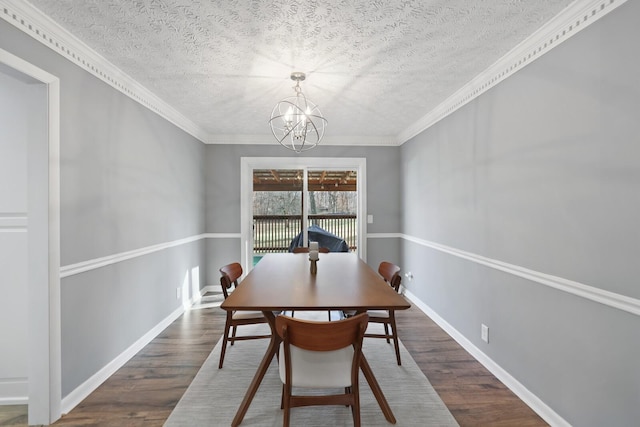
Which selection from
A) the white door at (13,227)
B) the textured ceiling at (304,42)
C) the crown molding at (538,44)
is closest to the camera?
the crown molding at (538,44)

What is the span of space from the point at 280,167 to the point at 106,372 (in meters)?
3.24

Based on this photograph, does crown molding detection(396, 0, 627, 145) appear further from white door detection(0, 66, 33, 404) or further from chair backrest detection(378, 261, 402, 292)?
white door detection(0, 66, 33, 404)

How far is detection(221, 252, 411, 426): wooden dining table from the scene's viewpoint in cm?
157

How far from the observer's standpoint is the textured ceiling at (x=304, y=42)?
1641mm

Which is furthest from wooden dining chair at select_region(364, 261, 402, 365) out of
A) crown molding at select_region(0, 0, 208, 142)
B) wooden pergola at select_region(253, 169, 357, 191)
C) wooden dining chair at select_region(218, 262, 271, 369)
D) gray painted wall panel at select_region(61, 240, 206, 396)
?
crown molding at select_region(0, 0, 208, 142)

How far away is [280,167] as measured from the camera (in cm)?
465

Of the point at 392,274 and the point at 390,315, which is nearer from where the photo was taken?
the point at 390,315

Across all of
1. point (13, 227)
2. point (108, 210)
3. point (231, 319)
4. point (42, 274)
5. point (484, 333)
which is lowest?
point (484, 333)

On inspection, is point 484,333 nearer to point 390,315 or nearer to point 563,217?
point 390,315

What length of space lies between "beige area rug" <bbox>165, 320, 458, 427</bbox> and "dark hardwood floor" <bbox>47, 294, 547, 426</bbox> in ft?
0.28

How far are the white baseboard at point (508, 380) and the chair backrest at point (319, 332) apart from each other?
1392 mm

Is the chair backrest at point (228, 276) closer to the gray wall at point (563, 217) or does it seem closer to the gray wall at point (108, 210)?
the gray wall at point (108, 210)

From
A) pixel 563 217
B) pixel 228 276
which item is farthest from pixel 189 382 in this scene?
pixel 563 217

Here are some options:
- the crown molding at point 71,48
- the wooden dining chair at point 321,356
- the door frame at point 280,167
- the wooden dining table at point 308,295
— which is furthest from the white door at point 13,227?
the door frame at point 280,167
